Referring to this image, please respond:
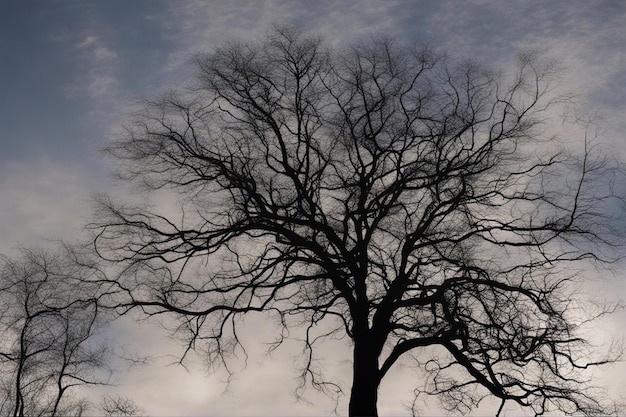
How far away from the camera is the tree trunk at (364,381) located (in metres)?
14.0

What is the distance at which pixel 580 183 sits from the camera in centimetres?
1479

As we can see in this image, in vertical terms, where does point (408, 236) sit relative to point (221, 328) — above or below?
above

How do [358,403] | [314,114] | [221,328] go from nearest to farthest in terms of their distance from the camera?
1. [358,403]
2. [221,328]
3. [314,114]

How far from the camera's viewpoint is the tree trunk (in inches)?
549

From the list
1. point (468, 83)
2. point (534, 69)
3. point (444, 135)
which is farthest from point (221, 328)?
point (534, 69)

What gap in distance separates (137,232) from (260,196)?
9.40 ft

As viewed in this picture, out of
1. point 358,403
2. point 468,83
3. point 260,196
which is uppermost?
point 468,83

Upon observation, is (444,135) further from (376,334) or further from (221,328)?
(221,328)

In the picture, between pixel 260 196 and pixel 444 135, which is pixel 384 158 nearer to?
pixel 444 135

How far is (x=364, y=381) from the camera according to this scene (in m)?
14.3

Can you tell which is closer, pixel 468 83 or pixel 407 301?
pixel 407 301

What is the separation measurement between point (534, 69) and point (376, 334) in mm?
7195

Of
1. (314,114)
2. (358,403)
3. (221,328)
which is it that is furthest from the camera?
(314,114)

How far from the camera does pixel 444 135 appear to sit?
15734 millimetres
